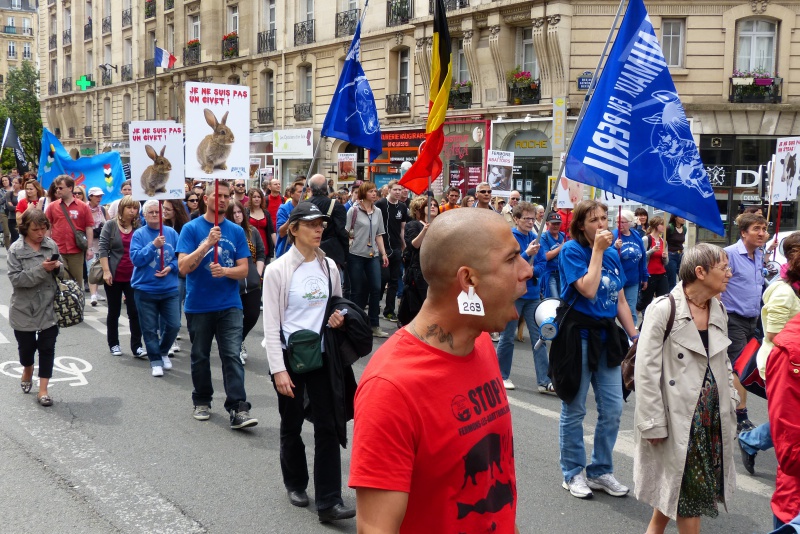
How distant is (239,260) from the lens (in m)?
6.54

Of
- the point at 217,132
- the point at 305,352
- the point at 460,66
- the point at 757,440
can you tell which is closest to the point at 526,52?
the point at 460,66

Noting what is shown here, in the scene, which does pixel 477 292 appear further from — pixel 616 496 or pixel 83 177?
pixel 83 177

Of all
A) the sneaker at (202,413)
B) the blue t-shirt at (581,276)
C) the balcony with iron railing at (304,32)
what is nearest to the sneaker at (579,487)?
the blue t-shirt at (581,276)

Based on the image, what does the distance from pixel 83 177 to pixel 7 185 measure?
6.06 metres

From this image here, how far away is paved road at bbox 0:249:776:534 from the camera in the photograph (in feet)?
15.1

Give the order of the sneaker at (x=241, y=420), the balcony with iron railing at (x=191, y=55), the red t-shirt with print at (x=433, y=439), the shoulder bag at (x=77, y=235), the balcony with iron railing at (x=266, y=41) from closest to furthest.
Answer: the red t-shirt with print at (x=433, y=439), the sneaker at (x=241, y=420), the shoulder bag at (x=77, y=235), the balcony with iron railing at (x=266, y=41), the balcony with iron railing at (x=191, y=55)

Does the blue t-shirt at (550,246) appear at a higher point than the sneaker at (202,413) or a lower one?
higher

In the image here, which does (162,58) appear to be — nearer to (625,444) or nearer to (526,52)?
(526,52)

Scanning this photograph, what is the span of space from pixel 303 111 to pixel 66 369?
24338 millimetres

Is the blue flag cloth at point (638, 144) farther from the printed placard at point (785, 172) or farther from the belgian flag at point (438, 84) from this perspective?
the printed placard at point (785, 172)

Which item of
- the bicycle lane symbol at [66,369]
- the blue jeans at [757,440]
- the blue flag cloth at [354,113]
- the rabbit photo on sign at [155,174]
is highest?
the blue flag cloth at [354,113]

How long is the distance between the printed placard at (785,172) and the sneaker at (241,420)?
24.6 feet

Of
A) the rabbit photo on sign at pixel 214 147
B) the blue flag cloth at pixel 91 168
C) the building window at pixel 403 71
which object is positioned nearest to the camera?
the rabbit photo on sign at pixel 214 147

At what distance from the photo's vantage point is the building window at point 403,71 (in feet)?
90.6
